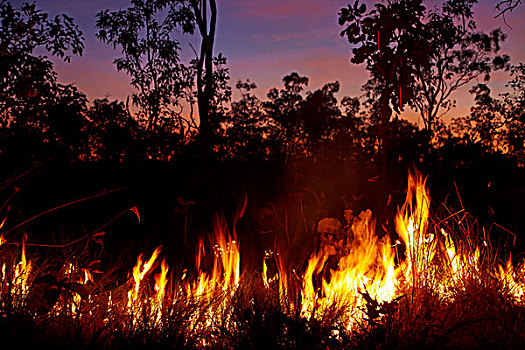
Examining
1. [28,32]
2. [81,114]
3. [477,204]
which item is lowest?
[477,204]

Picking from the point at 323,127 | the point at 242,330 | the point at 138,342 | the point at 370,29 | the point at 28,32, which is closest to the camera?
the point at 138,342

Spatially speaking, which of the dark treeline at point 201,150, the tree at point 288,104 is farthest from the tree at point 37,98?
the tree at point 288,104

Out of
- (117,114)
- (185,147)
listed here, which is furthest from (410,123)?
(117,114)

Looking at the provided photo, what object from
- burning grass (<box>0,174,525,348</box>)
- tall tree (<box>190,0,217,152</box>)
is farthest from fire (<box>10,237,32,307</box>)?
tall tree (<box>190,0,217,152</box>)

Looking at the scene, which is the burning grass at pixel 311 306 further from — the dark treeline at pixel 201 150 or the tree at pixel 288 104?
the tree at pixel 288 104

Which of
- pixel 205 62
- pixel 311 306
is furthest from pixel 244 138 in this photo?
pixel 311 306

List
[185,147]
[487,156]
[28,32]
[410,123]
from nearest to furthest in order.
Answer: [28,32], [185,147], [487,156], [410,123]

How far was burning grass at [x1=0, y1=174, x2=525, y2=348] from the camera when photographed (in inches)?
130

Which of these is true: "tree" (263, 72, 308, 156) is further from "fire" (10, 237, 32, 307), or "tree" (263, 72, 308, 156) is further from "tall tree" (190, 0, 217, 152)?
"fire" (10, 237, 32, 307)

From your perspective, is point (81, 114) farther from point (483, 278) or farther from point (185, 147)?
point (483, 278)

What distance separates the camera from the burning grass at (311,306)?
331cm

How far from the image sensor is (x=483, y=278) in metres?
4.21

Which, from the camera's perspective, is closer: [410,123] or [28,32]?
[28,32]

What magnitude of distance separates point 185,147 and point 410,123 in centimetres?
931
